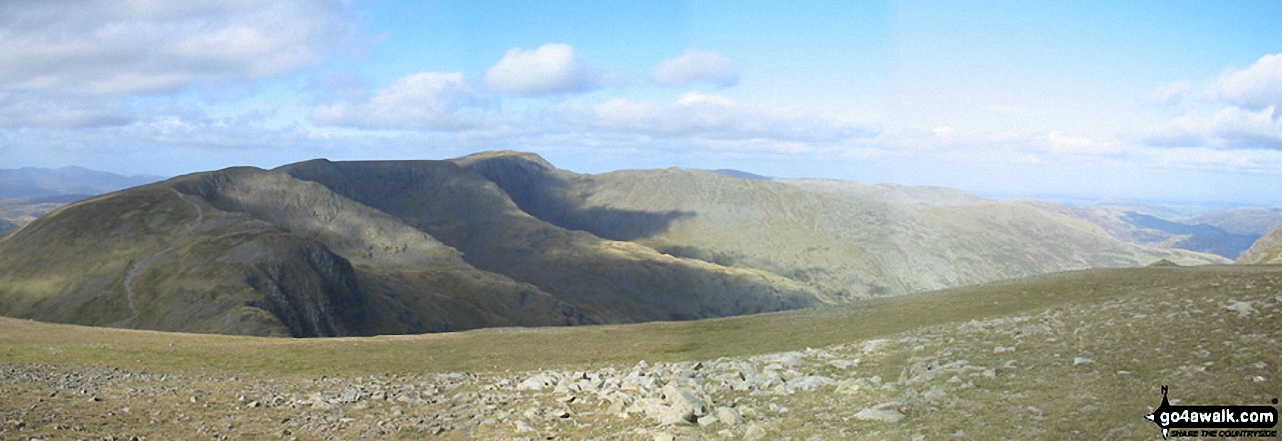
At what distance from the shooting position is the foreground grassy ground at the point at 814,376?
749 inches

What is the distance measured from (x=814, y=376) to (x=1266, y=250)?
380ft

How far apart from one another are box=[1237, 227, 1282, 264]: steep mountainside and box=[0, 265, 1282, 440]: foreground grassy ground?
73.6 meters

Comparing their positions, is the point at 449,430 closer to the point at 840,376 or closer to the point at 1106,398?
the point at 840,376

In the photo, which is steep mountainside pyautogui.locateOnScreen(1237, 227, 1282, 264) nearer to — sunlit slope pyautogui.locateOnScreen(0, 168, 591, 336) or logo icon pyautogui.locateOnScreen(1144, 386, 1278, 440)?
logo icon pyautogui.locateOnScreen(1144, 386, 1278, 440)

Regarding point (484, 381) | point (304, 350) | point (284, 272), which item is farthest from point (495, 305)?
point (484, 381)

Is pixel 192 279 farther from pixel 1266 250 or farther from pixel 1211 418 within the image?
pixel 1266 250

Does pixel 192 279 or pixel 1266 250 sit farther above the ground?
pixel 1266 250

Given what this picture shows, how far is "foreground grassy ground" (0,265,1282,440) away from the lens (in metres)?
19.0

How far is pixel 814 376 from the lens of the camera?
2714cm

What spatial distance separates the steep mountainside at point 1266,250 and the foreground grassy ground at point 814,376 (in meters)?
73.6

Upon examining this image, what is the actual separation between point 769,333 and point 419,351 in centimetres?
2396

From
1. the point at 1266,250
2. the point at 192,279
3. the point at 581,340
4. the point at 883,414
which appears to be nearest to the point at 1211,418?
the point at 883,414

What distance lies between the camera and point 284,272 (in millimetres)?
140500

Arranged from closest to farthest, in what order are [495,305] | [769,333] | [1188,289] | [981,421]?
[981,421] < [1188,289] < [769,333] < [495,305]
